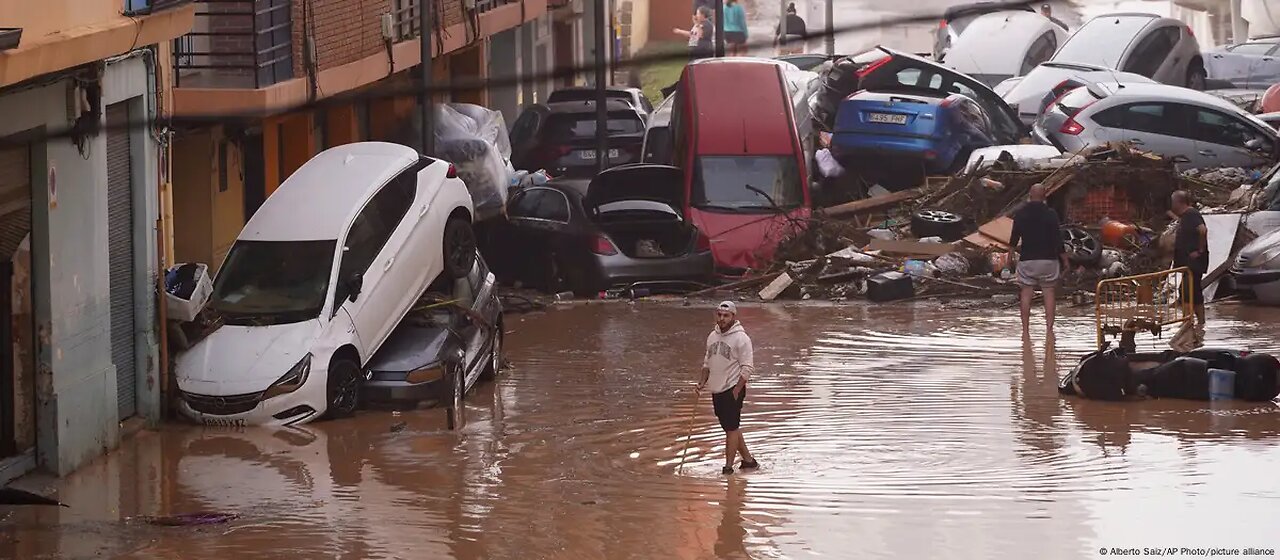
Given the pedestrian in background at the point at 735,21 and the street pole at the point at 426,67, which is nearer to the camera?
the street pole at the point at 426,67

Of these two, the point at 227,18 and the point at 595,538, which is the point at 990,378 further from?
the point at 227,18

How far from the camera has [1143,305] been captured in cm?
1714

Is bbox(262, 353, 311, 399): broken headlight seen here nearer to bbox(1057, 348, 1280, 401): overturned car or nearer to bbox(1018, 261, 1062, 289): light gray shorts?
bbox(1057, 348, 1280, 401): overturned car

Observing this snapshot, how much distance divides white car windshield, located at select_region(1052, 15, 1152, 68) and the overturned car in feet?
61.7

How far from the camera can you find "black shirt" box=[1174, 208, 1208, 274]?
724 inches

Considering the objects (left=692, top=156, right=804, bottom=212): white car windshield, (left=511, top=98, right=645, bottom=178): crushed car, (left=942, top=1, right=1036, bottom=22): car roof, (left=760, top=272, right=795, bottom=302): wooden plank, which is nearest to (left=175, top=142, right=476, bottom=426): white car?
(left=760, top=272, right=795, bottom=302): wooden plank

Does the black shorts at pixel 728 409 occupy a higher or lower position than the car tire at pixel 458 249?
lower

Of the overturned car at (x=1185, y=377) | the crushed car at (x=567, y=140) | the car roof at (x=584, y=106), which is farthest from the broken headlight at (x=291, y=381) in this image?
the car roof at (x=584, y=106)

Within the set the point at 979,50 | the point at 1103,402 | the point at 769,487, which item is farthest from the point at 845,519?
the point at 979,50

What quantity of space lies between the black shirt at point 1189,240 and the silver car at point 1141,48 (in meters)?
15.7

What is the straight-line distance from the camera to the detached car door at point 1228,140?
26.8 metres

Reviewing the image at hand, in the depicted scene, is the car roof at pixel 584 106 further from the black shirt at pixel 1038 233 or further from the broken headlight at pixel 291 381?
the broken headlight at pixel 291 381

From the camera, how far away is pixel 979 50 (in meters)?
36.6

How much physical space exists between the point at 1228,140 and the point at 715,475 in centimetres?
1587
